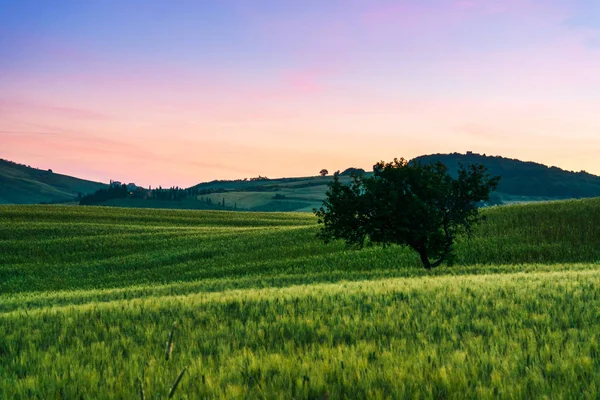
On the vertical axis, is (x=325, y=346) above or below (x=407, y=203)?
below

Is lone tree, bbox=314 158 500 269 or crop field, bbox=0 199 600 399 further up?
lone tree, bbox=314 158 500 269

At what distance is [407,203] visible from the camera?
22828mm

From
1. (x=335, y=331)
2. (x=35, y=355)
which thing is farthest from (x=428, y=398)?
(x=35, y=355)

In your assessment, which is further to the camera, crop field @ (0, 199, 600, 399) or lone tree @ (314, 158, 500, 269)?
lone tree @ (314, 158, 500, 269)

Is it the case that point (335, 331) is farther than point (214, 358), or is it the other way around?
point (335, 331)

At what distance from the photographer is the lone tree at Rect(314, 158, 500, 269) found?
2270cm

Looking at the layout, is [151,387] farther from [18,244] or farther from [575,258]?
[18,244]

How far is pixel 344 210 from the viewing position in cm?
2353

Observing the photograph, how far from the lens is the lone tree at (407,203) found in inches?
894

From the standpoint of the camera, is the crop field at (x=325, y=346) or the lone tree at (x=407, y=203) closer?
the crop field at (x=325, y=346)

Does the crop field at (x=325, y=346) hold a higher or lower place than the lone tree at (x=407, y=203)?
lower

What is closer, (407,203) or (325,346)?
(325,346)

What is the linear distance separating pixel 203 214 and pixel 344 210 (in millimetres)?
63167

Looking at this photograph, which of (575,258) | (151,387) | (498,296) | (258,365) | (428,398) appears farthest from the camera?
(575,258)
